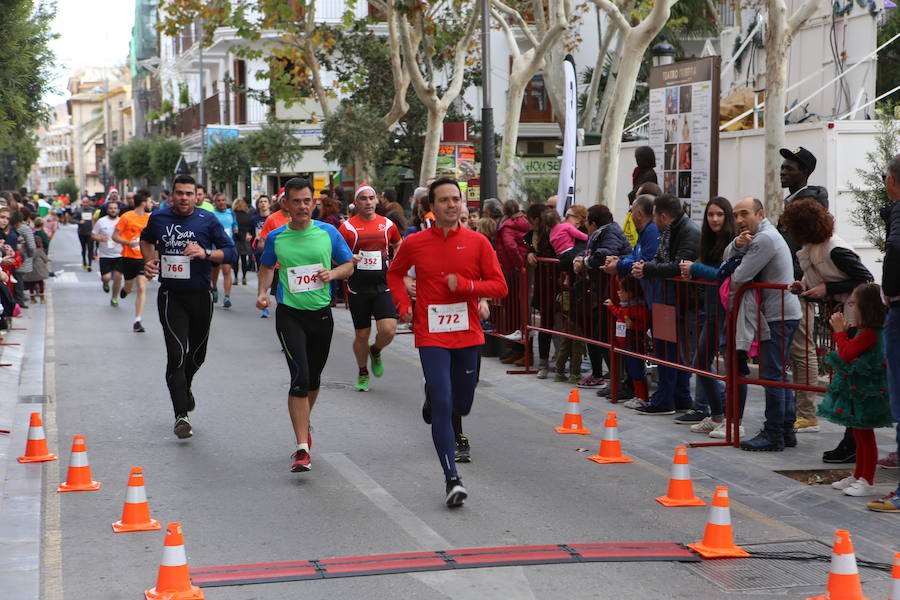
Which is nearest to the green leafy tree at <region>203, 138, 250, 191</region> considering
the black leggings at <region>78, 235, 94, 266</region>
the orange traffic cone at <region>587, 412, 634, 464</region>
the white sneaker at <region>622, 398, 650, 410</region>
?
the black leggings at <region>78, 235, 94, 266</region>

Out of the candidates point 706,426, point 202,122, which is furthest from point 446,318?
point 202,122

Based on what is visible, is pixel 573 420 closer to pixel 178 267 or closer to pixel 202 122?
pixel 178 267

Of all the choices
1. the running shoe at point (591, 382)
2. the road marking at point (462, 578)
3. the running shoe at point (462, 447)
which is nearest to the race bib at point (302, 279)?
the running shoe at point (462, 447)

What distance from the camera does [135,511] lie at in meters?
6.55

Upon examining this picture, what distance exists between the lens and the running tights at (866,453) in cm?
740

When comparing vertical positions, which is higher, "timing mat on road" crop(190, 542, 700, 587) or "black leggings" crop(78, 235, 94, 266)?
"black leggings" crop(78, 235, 94, 266)

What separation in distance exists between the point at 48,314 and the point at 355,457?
12482 mm

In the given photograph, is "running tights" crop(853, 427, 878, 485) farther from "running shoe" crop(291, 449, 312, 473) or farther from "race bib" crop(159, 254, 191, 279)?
"race bib" crop(159, 254, 191, 279)

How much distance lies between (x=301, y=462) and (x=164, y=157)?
171 ft

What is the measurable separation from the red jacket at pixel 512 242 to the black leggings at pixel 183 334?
4.47m

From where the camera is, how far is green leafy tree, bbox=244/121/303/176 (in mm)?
39844

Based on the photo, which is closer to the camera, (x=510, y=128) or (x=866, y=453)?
(x=866, y=453)

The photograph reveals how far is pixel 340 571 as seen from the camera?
18.9ft

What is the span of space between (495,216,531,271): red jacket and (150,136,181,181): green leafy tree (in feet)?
153
